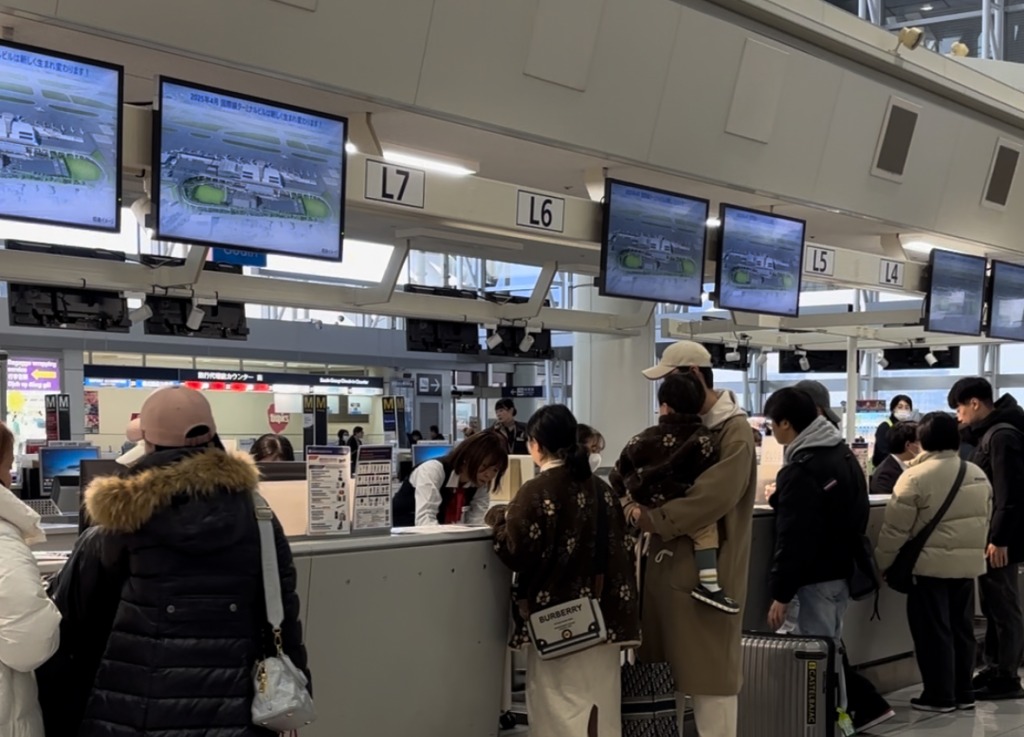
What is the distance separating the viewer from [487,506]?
5418 mm

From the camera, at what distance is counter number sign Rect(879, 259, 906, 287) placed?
830cm

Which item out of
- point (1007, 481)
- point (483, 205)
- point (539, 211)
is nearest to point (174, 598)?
point (483, 205)

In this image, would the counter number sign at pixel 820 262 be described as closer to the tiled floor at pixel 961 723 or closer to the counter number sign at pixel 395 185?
the tiled floor at pixel 961 723

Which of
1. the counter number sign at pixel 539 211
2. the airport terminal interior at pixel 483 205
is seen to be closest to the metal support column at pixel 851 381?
the airport terminal interior at pixel 483 205

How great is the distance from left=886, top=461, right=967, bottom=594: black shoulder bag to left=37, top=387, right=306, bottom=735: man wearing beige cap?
12.2ft

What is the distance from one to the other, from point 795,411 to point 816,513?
1.47ft

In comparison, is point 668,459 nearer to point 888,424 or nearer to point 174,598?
point 174,598

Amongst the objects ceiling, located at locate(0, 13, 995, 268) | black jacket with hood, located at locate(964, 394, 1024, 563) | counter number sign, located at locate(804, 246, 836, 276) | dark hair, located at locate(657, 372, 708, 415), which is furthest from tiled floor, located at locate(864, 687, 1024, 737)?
ceiling, located at locate(0, 13, 995, 268)

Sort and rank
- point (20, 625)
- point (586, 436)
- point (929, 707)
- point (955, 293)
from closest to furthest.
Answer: point (20, 625) < point (929, 707) < point (586, 436) < point (955, 293)

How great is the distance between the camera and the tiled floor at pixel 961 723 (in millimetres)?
4980

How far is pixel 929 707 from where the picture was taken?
542 centimetres

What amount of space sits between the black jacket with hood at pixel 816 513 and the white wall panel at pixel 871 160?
3.46 metres

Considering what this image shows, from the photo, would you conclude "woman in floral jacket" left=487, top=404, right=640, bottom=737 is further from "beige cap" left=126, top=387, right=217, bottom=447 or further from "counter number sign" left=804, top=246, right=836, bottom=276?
"counter number sign" left=804, top=246, right=836, bottom=276

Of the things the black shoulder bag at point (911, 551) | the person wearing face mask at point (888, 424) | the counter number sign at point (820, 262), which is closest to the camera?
the black shoulder bag at point (911, 551)
